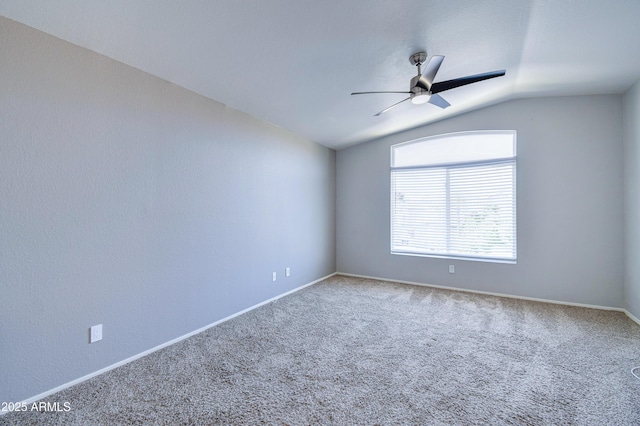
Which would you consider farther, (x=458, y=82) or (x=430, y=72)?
(x=458, y=82)

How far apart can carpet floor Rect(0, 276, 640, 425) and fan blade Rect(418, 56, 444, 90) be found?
247cm

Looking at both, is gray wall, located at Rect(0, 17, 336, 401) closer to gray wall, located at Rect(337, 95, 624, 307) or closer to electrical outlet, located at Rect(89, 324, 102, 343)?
electrical outlet, located at Rect(89, 324, 102, 343)

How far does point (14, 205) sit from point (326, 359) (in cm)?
253

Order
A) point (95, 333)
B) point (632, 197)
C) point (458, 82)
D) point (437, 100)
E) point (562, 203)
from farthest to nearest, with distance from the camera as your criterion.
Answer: point (562, 203), point (632, 197), point (437, 100), point (458, 82), point (95, 333)

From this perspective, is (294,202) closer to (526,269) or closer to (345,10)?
(345,10)

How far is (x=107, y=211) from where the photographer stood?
2.25 metres

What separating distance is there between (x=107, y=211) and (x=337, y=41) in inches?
92.0

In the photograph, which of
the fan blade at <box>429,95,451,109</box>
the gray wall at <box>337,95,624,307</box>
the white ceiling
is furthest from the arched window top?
the fan blade at <box>429,95,451,109</box>

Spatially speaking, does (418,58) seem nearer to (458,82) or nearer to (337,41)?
(458,82)

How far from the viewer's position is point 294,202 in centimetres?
443

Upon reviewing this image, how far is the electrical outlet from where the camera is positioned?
2143 millimetres

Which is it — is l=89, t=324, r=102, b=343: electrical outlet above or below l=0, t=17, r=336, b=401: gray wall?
below

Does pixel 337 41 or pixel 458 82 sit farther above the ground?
pixel 337 41

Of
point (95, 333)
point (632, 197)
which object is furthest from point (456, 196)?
point (95, 333)
